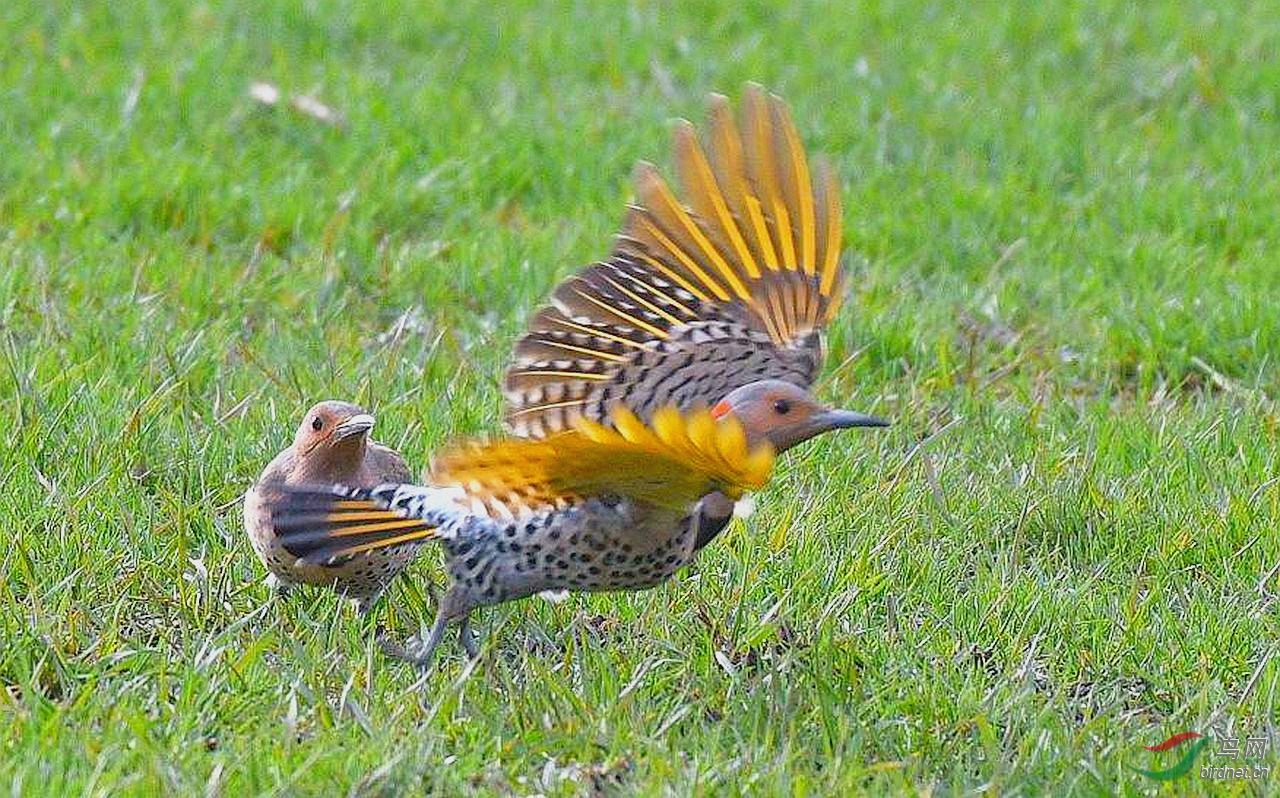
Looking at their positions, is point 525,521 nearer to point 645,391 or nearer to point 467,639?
point 467,639

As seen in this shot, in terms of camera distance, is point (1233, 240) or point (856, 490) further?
point (1233, 240)

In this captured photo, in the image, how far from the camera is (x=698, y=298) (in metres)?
4.67

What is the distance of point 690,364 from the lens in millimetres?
4617

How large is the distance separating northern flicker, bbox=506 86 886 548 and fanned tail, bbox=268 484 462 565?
18.5 inches

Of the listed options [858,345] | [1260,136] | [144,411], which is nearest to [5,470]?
[144,411]

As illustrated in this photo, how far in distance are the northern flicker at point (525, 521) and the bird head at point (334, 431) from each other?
15 centimetres

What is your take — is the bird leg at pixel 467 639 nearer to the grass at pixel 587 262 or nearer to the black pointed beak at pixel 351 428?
the grass at pixel 587 262

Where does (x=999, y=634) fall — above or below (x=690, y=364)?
below

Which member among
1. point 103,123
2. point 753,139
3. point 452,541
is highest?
point 753,139

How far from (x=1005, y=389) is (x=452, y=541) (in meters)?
2.31

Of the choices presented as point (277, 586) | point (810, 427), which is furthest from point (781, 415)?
point (277, 586)

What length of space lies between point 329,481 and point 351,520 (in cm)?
22

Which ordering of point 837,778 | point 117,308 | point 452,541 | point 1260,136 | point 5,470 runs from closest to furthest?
point 837,778 < point 452,541 < point 5,470 < point 117,308 < point 1260,136

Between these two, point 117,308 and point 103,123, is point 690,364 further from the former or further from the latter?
point 103,123
